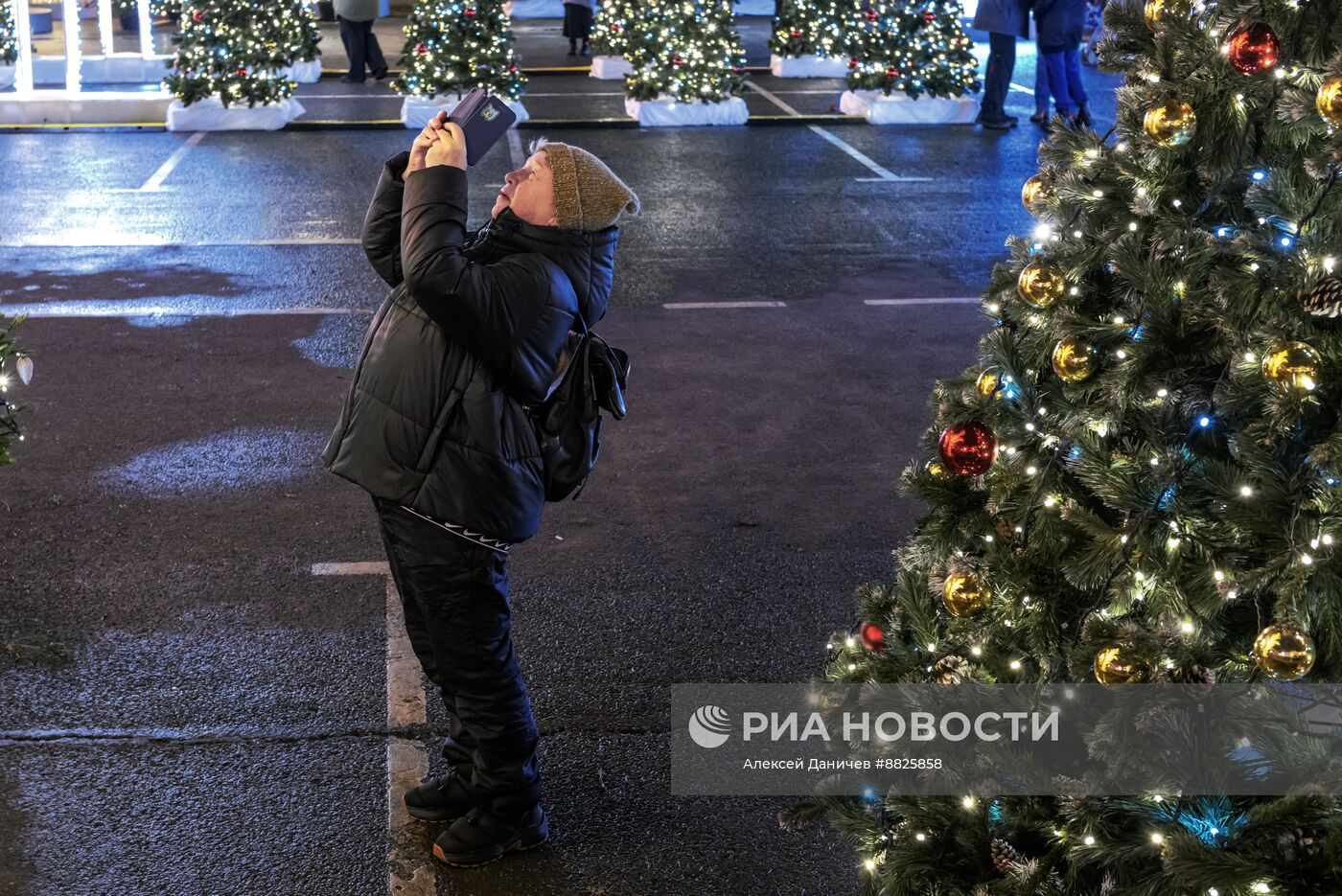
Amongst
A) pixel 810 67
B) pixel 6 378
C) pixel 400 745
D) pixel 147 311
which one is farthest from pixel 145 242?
pixel 810 67

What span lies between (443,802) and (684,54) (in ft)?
46.6

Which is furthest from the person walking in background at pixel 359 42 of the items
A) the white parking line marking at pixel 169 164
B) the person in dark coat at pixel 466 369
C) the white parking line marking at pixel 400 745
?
the person in dark coat at pixel 466 369

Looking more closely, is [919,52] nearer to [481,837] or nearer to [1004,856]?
[481,837]

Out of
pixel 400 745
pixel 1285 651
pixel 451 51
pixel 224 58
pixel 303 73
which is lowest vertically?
pixel 400 745

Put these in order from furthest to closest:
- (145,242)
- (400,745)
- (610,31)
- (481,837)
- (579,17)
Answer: (579,17) < (610,31) < (145,242) < (400,745) < (481,837)

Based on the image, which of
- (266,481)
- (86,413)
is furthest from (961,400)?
(86,413)

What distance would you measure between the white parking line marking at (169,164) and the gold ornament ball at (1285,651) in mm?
12037

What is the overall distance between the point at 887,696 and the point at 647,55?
14.9m

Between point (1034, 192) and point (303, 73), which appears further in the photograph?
point (303, 73)

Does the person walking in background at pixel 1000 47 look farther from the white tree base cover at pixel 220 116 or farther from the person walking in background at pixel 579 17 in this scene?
the person walking in background at pixel 579 17

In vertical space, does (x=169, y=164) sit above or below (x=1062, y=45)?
below

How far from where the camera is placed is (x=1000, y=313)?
3.37 metres

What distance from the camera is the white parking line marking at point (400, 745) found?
383 cm

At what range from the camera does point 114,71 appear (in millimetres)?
20125
